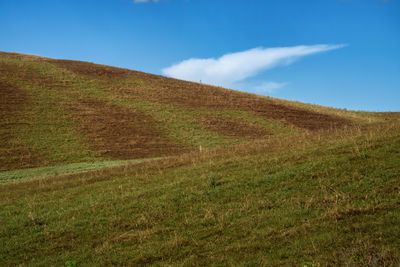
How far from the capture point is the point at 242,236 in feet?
26.4

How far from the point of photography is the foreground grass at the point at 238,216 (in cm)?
702

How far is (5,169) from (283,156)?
81.3ft

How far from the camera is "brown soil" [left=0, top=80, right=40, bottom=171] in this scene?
2995cm

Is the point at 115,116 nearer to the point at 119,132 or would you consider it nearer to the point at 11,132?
the point at 119,132

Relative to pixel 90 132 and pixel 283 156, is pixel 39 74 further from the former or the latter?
pixel 283 156

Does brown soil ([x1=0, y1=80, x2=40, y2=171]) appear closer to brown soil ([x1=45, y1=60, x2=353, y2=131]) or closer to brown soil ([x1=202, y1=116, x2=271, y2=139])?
brown soil ([x1=45, y1=60, x2=353, y2=131])

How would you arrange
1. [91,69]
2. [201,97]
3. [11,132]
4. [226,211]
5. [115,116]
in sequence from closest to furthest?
1. [226,211]
2. [11,132]
3. [115,116]
4. [201,97]
5. [91,69]

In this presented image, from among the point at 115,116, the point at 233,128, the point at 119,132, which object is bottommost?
the point at 119,132

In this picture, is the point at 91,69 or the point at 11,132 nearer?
the point at 11,132

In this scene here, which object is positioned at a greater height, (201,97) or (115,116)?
(201,97)

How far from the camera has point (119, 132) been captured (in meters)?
39.7

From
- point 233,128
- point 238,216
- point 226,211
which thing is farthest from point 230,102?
point 238,216

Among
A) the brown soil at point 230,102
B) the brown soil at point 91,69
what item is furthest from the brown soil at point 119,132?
the brown soil at point 91,69

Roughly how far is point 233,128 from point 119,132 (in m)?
15.4
